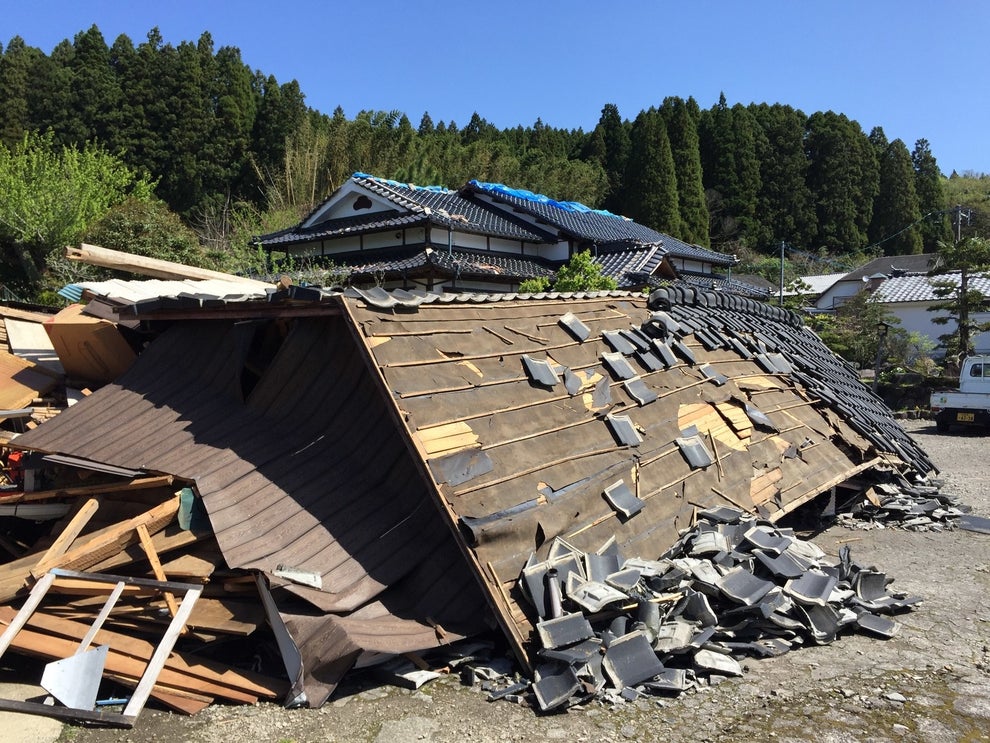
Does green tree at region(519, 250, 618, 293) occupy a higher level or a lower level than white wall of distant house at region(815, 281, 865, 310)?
lower

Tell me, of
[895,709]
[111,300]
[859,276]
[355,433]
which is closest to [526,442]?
[355,433]

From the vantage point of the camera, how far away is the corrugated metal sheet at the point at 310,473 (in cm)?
442

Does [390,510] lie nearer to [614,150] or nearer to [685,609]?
[685,609]

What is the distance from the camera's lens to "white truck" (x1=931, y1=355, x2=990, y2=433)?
60.1 ft

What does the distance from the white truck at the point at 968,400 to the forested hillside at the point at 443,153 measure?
2420cm

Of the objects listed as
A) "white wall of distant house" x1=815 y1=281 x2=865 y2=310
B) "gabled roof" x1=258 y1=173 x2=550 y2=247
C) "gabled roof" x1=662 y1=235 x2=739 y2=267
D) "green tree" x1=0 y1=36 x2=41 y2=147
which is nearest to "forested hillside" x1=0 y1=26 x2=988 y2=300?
"green tree" x1=0 y1=36 x2=41 y2=147

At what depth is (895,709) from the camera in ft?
13.7

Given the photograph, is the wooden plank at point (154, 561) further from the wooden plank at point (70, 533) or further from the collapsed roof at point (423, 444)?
the wooden plank at point (70, 533)

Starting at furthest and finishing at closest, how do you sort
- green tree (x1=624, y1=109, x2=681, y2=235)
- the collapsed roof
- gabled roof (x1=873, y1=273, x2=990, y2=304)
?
1. green tree (x1=624, y1=109, x2=681, y2=235)
2. gabled roof (x1=873, y1=273, x2=990, y2=304)
3. the collapsed roof

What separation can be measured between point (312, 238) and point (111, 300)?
16293mm

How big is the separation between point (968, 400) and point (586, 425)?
17.1 metres

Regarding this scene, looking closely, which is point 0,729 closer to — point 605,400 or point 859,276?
point 605,400

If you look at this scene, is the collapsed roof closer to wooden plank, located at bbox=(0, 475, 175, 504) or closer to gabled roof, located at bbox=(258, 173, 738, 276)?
wooden plank, located at bbox=(0, 475, 175, 504)

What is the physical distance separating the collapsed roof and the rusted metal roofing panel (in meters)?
0.02
